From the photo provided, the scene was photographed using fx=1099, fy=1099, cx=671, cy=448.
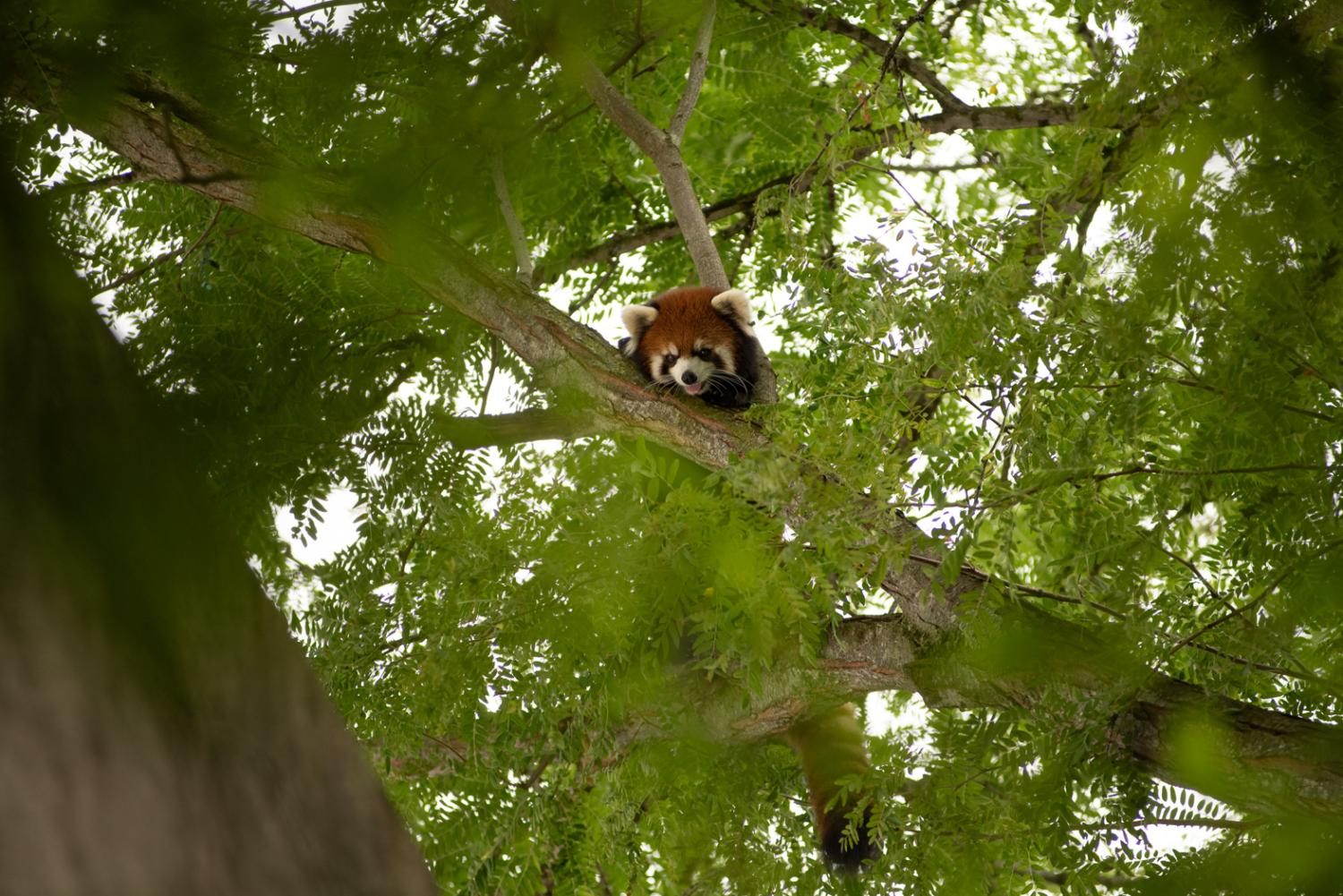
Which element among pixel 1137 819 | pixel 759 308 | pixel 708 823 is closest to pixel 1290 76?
pixel 1137 819

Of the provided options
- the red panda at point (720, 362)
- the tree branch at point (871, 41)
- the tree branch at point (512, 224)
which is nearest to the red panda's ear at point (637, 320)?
the red panda at point (720, 362)

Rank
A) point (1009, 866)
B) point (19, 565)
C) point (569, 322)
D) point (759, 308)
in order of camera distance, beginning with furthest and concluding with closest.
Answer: point (759, 308) < point (569, 322) < point (1009, 866) < point (19, 565)

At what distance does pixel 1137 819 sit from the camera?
2123 millimetres

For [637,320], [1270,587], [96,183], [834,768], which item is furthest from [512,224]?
[1270,587]

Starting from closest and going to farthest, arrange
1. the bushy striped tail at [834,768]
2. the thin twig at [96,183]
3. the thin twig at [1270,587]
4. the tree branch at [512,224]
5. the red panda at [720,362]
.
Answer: the thin twig at [1270,587] → the thin twig at [96,183] → the tree branch at [512,224] → the bushy striped tail at [834,768] → the red panda at [720,362]

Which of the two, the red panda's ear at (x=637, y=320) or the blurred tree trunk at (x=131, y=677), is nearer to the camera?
the blurred tree trunk at (x=131, y=677)

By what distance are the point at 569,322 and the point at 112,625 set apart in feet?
7.49

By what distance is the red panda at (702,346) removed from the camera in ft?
12.4

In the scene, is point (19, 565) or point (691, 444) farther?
point (691, 444)

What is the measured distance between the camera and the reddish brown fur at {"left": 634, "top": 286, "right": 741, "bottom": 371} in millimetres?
3799

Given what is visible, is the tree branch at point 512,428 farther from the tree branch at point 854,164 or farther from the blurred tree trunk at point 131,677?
the blurred tree trunk at point 131,677

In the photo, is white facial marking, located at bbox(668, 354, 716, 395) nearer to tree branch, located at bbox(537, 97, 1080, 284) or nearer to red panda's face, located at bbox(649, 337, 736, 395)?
red panda's face, located at bbox(649, 337, 736, 395)

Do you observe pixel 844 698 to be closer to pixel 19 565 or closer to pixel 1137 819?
pixel 1137 819

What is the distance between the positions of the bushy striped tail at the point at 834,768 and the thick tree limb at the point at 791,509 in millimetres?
199
